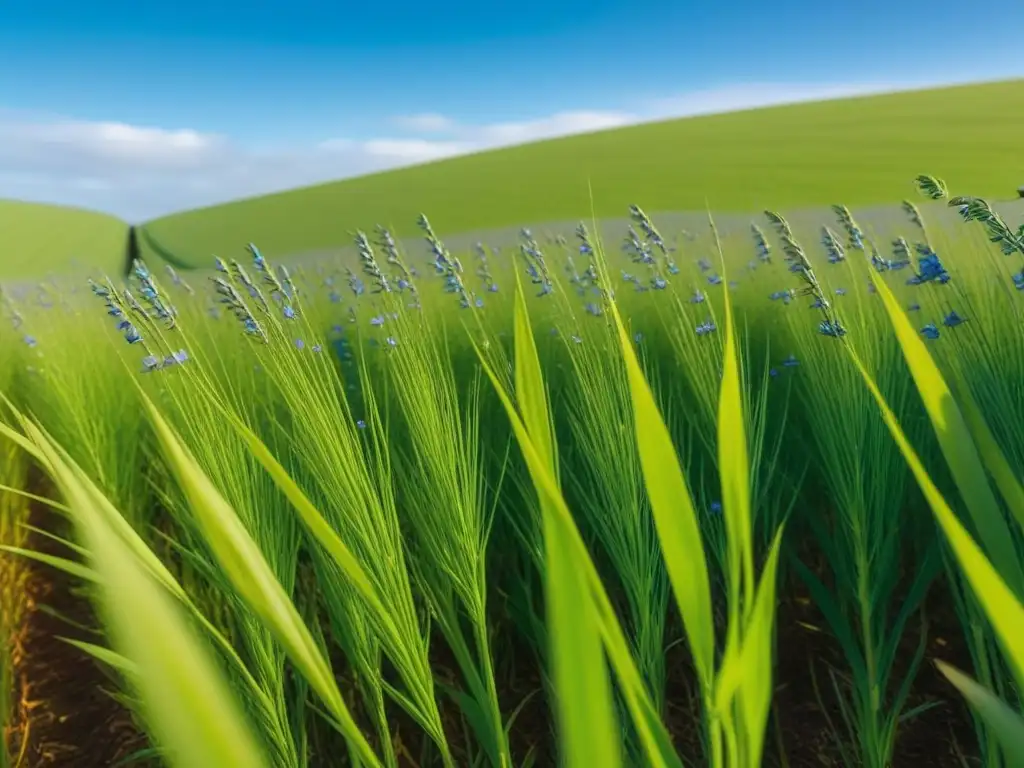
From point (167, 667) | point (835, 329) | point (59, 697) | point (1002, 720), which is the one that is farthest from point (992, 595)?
point (59, 697)

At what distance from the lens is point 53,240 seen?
16.3 m

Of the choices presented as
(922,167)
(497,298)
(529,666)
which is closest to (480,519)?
(529,666)

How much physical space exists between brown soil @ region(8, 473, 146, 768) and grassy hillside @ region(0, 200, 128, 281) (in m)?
11.4

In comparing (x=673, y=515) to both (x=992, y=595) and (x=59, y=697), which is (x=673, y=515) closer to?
(x=992, y=595)

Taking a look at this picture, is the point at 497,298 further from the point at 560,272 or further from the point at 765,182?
the point at 765,182

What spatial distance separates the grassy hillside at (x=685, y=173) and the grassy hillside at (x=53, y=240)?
1.10 metres

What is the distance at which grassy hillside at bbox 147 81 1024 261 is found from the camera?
945 cm

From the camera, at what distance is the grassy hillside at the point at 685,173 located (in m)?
9.45

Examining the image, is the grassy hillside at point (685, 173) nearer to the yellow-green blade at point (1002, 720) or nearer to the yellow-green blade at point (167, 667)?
the yellow-green blade at point (1002, 720)

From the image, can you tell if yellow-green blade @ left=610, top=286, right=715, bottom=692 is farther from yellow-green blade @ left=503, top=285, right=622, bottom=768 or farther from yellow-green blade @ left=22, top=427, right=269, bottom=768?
yellow-green blade @ left=22, top=427, right=269, bottom=768

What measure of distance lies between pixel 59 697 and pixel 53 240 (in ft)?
58.0

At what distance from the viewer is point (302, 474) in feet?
2.97

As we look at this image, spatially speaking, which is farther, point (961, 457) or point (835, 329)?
point (835, 329)

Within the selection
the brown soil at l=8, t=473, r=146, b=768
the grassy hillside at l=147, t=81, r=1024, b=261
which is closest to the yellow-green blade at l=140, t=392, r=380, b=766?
the brown soil at l=8, t=473, r=146, b=768
